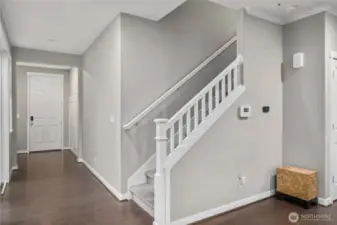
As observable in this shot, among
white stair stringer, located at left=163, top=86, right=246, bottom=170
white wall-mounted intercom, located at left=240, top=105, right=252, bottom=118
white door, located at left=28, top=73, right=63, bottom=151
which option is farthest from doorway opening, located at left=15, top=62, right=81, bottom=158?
white wall-mounted intercom, located at left=240, top=105, right=252, bottom=118

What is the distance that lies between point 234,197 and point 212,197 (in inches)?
15.8

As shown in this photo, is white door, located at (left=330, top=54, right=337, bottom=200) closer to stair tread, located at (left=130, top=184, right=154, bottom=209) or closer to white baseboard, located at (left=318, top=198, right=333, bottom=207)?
white baseboard, located at (left=318, top=198, right=333, bottom=207)

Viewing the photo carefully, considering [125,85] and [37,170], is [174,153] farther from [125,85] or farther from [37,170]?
[37,170]

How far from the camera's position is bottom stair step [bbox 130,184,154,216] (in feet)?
9.93

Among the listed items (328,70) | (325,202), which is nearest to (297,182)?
(325,202)

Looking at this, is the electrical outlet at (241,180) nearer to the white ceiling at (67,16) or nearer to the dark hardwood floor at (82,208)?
the dark hardwood floor at (82,208)

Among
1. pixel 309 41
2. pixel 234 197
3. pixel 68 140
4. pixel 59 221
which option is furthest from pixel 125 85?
pixel 68 140

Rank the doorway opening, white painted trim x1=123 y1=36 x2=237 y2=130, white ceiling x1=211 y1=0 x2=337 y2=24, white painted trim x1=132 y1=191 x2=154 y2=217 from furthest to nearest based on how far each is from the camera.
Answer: the doorway opening → white painted trim x1=123 y1=36 x2=237 y2=130 → white ceiling x1=211 y1=0 x2=337 y2=24 → white painted trim x1=132 y1=191 x2=154 y2=217

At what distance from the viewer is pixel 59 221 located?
2.84 metres

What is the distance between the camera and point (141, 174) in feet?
12.1

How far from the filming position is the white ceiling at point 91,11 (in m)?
3.18

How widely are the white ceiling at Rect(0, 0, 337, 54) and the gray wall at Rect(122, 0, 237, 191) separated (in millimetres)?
324

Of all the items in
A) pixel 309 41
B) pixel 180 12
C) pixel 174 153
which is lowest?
pixel 174 153

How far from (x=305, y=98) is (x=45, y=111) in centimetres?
702
